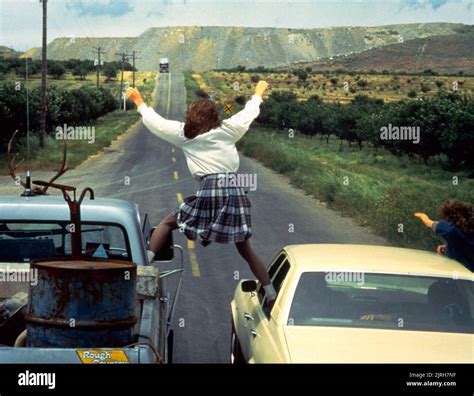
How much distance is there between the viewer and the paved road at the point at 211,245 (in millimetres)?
10062

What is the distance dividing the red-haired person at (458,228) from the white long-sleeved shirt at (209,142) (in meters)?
1.61

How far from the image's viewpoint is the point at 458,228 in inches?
285

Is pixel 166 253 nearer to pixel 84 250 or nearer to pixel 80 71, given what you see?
pixel 84 250

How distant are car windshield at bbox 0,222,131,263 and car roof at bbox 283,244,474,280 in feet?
3.66

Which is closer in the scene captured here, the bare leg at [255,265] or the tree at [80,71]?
the bare leg at [255,265]

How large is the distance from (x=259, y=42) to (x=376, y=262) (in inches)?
2629

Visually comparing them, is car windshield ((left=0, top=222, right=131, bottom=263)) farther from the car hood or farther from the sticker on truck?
the sticker on truck

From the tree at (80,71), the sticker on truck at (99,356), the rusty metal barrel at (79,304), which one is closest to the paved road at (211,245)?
the rusty metal barrel at (79,304)

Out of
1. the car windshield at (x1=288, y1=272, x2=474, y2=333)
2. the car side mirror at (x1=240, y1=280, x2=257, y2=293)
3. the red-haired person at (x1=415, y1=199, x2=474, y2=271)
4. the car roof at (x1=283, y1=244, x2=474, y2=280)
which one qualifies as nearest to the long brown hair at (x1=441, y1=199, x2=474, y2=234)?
the red-haired person at (x1=415, y1=199, x2=474, y2=271)

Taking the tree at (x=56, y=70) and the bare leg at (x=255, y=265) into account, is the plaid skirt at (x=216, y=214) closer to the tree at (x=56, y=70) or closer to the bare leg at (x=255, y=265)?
the bare leg at (x=255, y=265)

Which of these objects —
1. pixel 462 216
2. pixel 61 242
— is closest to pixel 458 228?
pixel 462 216

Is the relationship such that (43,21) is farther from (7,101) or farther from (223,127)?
(223,127)

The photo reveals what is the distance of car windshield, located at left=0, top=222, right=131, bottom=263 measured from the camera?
598 cm
